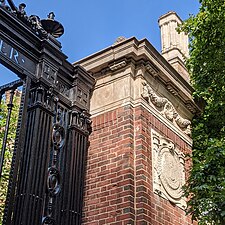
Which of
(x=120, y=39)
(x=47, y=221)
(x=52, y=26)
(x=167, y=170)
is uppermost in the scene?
(x=120, y=39)

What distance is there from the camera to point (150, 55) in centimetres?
633

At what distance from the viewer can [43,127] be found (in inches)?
207

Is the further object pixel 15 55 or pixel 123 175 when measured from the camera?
pixel 123 175

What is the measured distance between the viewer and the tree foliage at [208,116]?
19.2 ft

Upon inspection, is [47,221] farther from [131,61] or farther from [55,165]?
[131,61]

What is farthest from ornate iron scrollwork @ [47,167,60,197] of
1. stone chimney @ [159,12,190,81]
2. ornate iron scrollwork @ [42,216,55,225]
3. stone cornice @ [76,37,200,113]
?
stone chimney @ [159,12,190,81]

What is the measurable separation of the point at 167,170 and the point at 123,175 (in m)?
0.91

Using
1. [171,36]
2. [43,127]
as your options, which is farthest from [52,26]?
[171,36]

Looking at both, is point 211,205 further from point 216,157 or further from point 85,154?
point 85,154

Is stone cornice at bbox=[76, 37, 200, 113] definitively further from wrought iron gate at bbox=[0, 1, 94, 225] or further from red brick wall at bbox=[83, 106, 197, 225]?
red brick wall at bbox=[83, 106, 197, 225]

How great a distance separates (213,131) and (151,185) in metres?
4.18

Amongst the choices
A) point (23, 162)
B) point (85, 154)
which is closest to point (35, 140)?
point (23, 162)

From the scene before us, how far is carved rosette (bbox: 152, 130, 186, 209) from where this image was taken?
19.6ft

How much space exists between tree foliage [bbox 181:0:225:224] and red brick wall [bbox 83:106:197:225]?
0.50 metres
